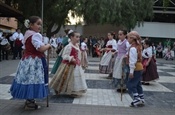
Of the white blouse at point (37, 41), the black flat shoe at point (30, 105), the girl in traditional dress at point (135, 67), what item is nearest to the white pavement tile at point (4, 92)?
the black flat shoe at point (30, 105)

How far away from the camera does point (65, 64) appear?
8.36 meters

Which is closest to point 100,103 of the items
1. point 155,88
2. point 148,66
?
point 155,88

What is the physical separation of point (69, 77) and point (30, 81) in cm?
178

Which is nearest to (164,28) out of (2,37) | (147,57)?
(2,37)

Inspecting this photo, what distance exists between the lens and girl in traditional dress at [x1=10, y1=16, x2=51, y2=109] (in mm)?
6586

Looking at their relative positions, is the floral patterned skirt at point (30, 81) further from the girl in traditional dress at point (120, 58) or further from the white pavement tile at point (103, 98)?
the girl in traditional dress at point (120, 58)

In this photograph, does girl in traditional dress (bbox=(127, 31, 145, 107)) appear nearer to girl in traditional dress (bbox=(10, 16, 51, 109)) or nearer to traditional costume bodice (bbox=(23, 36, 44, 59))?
girl in traditional dress (bbox=(10, 16, 51, 109))

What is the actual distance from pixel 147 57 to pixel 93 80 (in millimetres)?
2024

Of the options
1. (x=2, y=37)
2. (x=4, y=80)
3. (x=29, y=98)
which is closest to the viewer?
(x=29, y=98)

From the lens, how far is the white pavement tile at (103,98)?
25.9 feet

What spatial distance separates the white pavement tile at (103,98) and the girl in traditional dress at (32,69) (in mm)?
1411

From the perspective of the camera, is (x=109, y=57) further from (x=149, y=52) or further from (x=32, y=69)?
(x=32, y=69)

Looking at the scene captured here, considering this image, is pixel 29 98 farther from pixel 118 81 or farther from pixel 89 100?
pixel 118 81

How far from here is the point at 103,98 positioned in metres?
8.48
